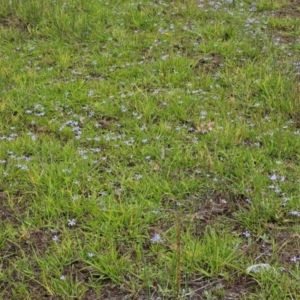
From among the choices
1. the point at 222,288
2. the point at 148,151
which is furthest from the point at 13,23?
the point at 222,288

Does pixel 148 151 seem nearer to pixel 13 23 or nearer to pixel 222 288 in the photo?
pixel 222 288

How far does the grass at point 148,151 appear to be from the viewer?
8.58 ft

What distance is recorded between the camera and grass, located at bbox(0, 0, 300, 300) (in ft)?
8.58

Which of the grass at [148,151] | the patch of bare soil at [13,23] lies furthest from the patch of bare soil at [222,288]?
the patch of bare soil at [13,23]

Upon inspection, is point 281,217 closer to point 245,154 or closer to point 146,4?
point 245,154

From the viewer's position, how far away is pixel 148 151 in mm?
3393

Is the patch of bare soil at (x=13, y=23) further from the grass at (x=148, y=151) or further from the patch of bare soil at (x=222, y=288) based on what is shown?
the patch of bare soil at (x=222, y=288)

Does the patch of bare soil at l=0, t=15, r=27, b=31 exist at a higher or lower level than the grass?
higher

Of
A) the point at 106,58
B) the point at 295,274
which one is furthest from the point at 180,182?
the point at 106,58

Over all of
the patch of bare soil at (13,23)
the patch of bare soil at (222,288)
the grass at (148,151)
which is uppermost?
the patch of bare soil at (13,23)

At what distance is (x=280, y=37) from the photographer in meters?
4.71

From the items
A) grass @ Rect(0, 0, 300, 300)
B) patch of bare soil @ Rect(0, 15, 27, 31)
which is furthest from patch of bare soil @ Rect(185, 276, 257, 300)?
patch of bare soil @ Rect(0, 15, 27, 31)

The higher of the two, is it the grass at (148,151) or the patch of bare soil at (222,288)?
the grass at (148,151)

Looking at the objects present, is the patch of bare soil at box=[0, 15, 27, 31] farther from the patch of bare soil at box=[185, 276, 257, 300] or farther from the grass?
the patch of bare soil at box=[185, 276, 257, 300]
